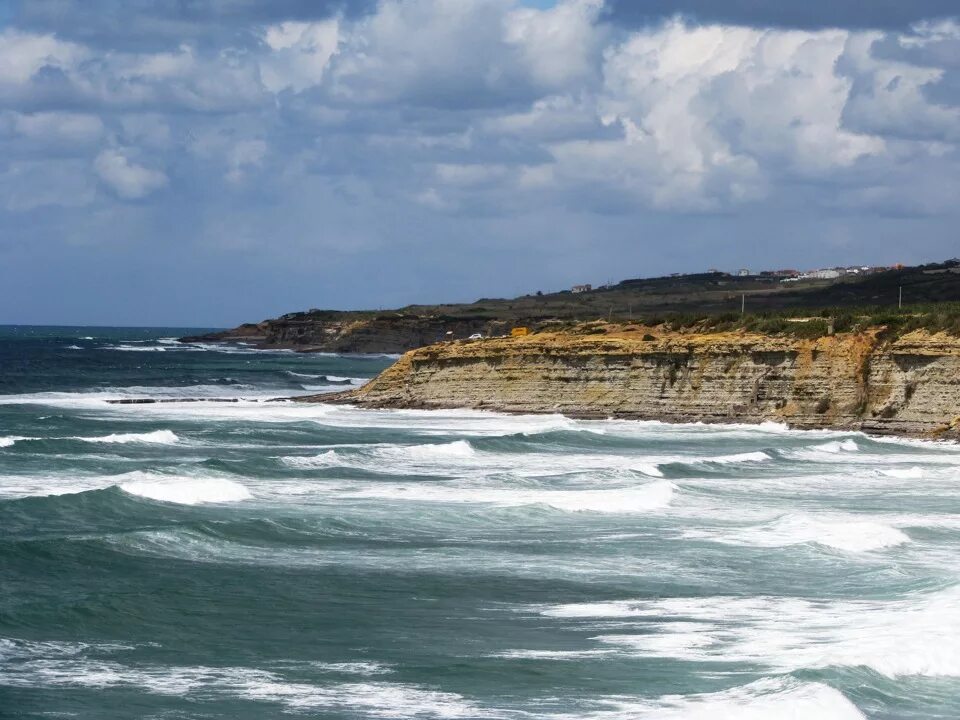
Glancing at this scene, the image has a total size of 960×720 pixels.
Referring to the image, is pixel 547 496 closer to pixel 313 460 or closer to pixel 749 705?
pixel 313 460

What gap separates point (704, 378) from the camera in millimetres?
49094

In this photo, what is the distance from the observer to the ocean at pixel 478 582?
47.6 ft

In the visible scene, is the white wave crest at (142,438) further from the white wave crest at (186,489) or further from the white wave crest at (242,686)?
the white wave crest at (242,686)

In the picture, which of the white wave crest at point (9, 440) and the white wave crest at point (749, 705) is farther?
the white wave crest at point (9, 440)

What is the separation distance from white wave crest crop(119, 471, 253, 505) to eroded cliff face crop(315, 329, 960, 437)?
878 inches

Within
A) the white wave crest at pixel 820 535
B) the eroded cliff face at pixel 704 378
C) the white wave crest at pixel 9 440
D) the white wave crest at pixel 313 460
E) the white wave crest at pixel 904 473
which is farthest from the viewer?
the eroded cliff face at pixel 704 378

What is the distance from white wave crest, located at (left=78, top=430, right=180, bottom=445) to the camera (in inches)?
1651

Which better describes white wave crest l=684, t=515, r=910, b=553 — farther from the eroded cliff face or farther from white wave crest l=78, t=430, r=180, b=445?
white wave crest l=78, t=430, r=180, b=445

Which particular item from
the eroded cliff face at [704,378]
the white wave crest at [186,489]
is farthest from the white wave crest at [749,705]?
the eroded cliff face at [704,378]

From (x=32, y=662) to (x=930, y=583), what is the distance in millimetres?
12064

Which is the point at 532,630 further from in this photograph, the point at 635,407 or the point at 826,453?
the point at 635,407

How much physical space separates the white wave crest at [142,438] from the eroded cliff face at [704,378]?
14.3 metres

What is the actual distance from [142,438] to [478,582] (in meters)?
24.7

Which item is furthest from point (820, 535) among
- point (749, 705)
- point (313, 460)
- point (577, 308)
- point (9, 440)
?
point (577, 308)
